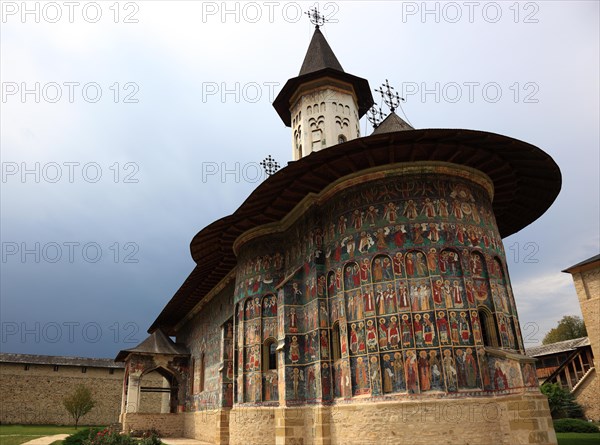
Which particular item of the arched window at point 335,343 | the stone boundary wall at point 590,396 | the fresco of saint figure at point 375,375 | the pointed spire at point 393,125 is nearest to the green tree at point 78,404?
the arched window at point 335,343

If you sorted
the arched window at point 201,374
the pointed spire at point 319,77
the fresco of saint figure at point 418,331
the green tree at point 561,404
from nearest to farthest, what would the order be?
1. the fresco of saint figure at point 418,331
2. the pointed spire at point 319,77
3. the arched window at point 201,374
4. the green tree at point 561,404

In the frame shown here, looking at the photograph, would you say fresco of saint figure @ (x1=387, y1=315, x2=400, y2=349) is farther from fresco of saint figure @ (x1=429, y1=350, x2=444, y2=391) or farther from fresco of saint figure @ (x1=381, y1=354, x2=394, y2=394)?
fresco of saint figure @ (x1=429, y1=350, x2=444, y2=391)

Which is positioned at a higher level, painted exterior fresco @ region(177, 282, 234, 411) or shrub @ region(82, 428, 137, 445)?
painted exterior fresco @ region(177, 282, 234, 411)

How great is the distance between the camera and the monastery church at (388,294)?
10.1 metres

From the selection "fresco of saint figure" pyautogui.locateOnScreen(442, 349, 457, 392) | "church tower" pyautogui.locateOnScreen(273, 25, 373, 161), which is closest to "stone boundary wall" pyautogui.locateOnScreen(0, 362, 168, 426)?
"church tower" pyautogui.locateOnScreen(273, 25, 373, 161)

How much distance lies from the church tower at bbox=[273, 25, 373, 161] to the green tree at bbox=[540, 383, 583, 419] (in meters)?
16.3

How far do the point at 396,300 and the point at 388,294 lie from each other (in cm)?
25

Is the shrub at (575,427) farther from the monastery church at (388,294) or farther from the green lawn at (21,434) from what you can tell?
the green lawn at (21,434)

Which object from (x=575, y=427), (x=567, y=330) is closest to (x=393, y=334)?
(x=575, y=427)

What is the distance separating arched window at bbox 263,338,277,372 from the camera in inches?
563

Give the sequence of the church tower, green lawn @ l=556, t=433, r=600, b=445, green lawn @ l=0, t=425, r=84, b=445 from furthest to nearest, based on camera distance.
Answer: the church tower < green lawn @ l=0, t=425, r=84, b=445 < green lawn @ l=556, t=433, r=600, b=445

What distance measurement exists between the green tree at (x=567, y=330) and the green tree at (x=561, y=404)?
2267 cm

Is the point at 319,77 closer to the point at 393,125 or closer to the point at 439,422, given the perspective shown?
the point at 393,125

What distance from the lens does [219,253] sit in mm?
17734
